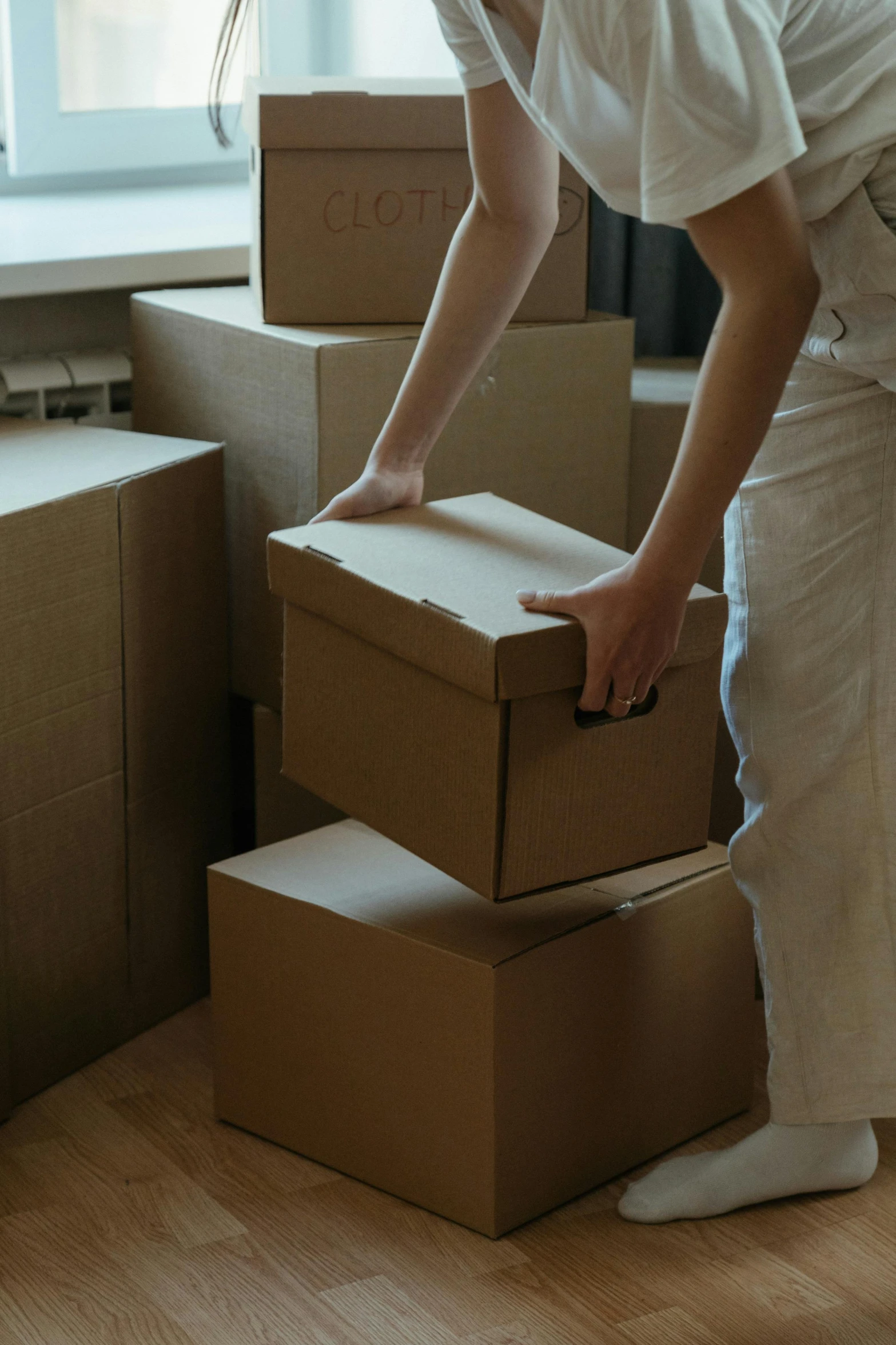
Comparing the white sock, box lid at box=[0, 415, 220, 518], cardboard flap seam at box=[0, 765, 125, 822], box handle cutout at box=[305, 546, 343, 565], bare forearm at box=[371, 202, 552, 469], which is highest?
bare forearm at box=[371, 202, 552, 469]

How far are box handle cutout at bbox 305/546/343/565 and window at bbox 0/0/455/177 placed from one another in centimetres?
117

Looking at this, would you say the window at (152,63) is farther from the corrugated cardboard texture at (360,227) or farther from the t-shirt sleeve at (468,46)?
the t-shirt sleeve at (468,46)

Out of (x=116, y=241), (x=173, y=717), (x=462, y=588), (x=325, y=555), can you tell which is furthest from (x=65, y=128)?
(x=462, y=588)

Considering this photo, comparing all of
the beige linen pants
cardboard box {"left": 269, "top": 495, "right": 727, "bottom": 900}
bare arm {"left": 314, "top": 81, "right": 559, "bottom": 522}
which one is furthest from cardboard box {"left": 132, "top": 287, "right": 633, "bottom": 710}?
the beige linen pants

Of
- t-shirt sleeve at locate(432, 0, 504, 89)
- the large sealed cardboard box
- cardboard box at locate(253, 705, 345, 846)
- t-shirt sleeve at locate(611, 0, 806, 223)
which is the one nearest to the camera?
t-shirt sleeve at locate(611, 0, 806, 223)

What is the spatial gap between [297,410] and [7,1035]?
0.68 m

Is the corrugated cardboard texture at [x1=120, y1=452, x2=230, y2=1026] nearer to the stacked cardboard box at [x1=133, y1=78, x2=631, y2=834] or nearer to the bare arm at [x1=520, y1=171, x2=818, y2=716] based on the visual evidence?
the stacked cardboard box at [x1=133, y1=78, x2=631, y2=834]

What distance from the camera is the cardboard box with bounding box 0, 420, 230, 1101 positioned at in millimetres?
1438

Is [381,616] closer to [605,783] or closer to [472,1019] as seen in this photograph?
[605,783]

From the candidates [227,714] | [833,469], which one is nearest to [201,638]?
[227,714]

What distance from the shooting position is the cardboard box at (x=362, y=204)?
1540mm

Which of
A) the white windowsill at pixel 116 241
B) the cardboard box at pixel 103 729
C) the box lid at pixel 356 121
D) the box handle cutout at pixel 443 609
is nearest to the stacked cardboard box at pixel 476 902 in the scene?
the box handle cutout at pixel 443 609

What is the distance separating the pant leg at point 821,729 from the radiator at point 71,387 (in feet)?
2.98

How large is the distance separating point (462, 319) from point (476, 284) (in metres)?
0.03
